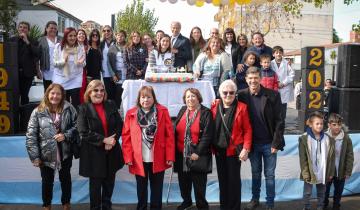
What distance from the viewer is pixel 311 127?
516cm

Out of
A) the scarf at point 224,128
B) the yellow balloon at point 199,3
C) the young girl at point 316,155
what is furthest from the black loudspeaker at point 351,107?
the yellow balloon at point 199,3

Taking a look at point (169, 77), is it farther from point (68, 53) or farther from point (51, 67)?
point (51, 67)

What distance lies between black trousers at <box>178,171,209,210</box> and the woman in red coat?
36 cm

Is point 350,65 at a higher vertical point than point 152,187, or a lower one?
higher

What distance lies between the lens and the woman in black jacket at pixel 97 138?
4.64 metres

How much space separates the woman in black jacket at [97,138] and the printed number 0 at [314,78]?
3.72 metres

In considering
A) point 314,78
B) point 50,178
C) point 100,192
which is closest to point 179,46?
point 314,78

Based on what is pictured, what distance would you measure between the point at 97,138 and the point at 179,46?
3.41 meters

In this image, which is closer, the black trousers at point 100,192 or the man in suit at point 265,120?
the black trousers at point 100,192

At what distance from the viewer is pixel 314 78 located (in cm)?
711

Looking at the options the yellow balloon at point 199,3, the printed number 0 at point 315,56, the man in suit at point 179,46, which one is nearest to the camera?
the printed number 0 at point 315,56

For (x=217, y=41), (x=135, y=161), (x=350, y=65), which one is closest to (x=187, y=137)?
(x=135, y=161)

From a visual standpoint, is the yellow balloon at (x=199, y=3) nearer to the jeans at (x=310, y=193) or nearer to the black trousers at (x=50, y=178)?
the jeans at (x=310, y=193)

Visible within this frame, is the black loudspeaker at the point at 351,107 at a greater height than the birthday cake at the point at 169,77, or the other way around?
the birthday cake at the point at 169,77
